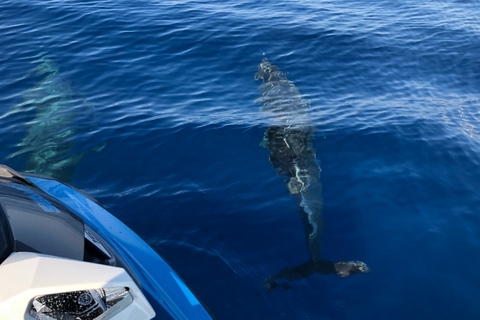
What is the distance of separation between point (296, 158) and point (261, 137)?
0.85 meters

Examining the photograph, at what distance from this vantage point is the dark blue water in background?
17.6ft

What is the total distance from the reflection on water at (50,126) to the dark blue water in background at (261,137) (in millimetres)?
51

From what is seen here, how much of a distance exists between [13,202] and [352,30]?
10617 millimetres

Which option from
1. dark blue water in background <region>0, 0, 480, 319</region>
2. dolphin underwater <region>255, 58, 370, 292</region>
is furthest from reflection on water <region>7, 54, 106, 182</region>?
dolphin underwater <region>255, 58, 370, 292</region>

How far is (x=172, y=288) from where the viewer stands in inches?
153

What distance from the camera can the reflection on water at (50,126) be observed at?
6953mm

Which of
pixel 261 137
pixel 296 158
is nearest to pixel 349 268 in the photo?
pixel 296 158

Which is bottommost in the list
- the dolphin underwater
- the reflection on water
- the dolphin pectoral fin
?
the dolphin pectoral fin

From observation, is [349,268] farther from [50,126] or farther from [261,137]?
[50,126]

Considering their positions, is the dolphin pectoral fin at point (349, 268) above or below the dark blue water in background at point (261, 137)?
below

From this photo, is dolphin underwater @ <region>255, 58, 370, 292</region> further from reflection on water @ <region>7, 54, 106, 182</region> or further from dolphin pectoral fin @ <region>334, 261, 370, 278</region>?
reflection on water @ <region>7, 54, 106, 182</region>

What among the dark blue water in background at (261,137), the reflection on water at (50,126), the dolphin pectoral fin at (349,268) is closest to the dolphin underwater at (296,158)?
the dolphin pectoral fin at (349,268)

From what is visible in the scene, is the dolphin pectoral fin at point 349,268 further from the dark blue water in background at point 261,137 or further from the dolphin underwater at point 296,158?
the dark blue water in background at point 261,137

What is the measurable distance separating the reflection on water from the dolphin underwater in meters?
2.95
